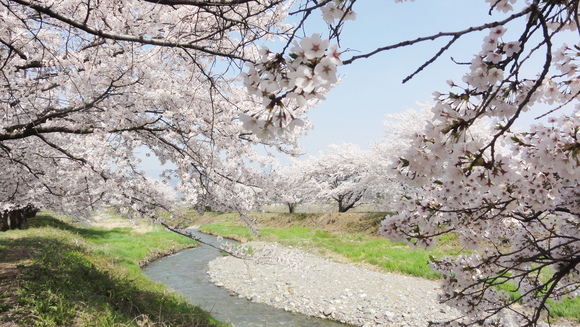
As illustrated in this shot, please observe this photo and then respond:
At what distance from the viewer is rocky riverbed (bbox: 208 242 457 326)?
7.74 m

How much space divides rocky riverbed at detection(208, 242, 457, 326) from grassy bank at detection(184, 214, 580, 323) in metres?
0.86

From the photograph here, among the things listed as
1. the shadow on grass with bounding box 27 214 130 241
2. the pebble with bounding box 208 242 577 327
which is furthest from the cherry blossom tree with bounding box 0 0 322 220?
the shadow on grass with bounding box 27 214 130 241

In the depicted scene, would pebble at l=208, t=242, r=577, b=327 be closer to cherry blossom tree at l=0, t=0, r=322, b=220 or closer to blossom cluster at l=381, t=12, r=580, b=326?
cherry blossom tree at l=0, t=0, r=322, b=220

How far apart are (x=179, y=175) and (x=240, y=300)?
15.5 feet

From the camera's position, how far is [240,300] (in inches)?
371

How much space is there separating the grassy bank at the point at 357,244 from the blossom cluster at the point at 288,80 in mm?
5389

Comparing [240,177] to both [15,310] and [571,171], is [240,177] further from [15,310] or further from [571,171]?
[571,171]

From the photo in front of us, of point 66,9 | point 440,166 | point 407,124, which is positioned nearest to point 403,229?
point 440,166

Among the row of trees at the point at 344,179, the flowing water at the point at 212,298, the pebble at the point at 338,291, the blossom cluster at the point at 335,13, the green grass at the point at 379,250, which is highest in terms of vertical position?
the row of trees at the point at 344,179

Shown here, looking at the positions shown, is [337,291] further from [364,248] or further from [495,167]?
[495,167]

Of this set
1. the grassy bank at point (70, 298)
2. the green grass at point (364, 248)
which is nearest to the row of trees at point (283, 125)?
the grassy bank at point (70, 298)

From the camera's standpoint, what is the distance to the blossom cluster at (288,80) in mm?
1312

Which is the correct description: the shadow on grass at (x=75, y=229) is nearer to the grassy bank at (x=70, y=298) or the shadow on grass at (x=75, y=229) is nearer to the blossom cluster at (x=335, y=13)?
the grassy bank at (x=70, y=298)

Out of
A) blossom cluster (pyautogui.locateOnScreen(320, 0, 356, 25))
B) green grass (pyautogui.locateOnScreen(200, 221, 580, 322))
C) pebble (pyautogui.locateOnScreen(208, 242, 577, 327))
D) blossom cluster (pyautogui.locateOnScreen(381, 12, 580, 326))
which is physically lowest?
pebble (pyautogui.locateOnScreen(208, 242, 577, 327))
